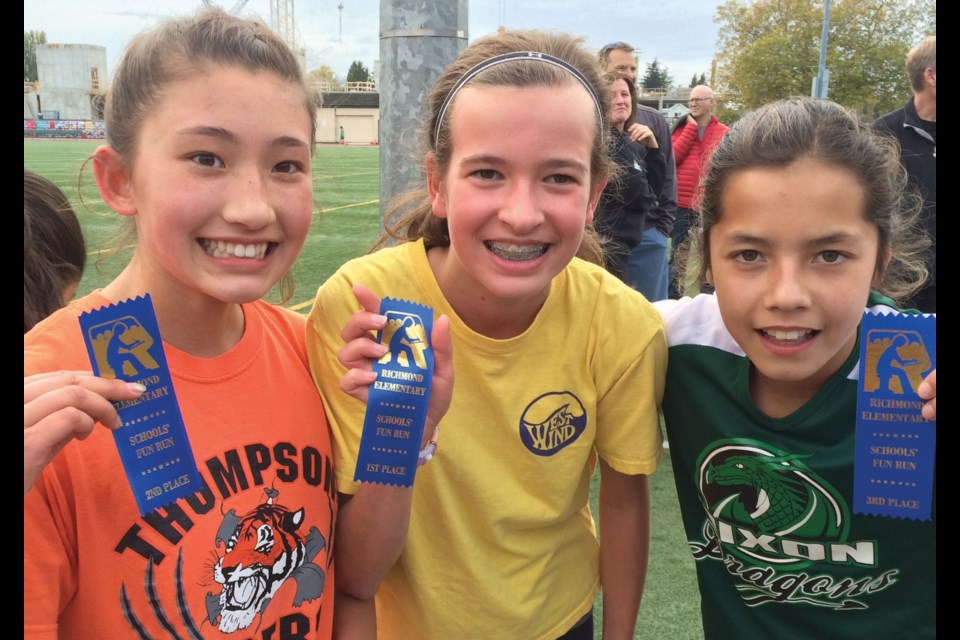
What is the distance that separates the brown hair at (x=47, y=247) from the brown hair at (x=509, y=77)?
102cm

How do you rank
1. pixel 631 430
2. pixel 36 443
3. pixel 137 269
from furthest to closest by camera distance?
1. pixel 631 430
2. pixel 137 269
3. pixel 36 443

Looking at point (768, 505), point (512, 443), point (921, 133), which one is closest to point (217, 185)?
point (512, 443)

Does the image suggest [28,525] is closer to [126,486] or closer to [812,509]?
[126,486]

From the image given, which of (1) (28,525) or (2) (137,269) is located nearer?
(1) (28,525)

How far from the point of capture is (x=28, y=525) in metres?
1.19

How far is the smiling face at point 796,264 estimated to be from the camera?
1.63 m

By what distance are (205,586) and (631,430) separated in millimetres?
1053

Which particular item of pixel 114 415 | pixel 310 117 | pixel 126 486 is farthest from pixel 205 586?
pixel 310 117

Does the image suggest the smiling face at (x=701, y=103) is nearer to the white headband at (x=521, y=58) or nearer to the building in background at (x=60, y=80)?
the white headband at (x=521, y=58)

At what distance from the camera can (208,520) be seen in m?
1.41

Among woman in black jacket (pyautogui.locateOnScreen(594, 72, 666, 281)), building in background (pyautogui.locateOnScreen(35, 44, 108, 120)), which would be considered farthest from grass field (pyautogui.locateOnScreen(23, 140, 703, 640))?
building in background (pyautogui.locateOnScreen(35, 44, 108, 120))

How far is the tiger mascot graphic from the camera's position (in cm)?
141

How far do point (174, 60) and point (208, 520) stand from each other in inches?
36.8

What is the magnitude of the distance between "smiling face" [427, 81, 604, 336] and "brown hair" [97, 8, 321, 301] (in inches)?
16.4
